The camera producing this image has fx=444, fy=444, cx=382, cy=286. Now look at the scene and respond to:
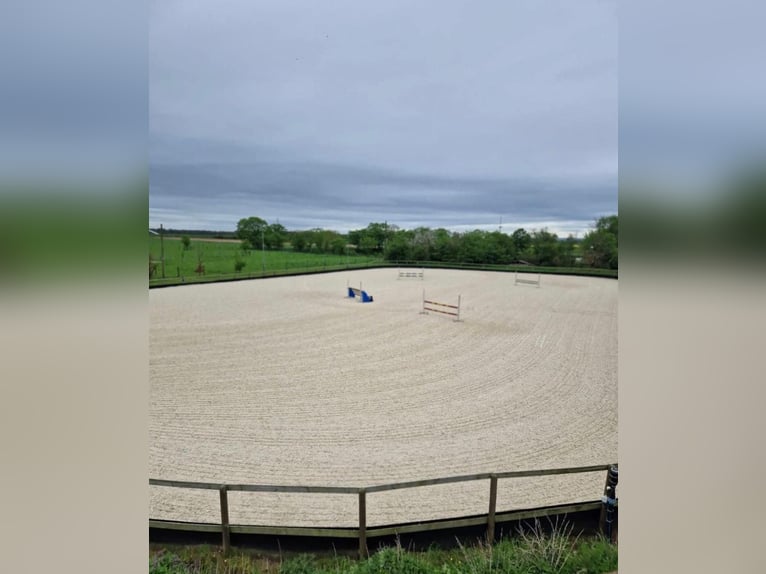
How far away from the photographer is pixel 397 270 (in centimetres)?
2025

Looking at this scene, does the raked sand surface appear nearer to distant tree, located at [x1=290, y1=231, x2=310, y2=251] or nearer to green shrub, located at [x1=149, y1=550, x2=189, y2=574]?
green shrub, located at [x1=149, y1=550, x2=189, y2=574]

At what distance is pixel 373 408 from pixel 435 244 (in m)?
17.1

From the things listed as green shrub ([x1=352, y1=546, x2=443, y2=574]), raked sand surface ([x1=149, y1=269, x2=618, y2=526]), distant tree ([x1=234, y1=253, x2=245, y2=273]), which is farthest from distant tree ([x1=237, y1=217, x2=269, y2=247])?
green shrub ([x1=352, y1=546, x2=443, y2=574])

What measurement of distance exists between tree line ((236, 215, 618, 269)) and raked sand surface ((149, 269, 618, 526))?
7.98m

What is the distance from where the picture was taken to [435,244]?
20797 mm

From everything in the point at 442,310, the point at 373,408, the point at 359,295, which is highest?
the point at 359,295

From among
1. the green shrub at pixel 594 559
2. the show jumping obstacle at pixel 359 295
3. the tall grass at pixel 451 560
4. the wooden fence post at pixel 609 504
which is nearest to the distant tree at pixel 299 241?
the show jumping obstacle at pixel 359 295

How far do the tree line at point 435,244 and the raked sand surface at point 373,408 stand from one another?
7.98 m

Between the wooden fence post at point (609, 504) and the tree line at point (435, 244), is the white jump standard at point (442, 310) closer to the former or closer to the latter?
the wooden fence post at point (609, 504)

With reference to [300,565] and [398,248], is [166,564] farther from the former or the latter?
[398,248]

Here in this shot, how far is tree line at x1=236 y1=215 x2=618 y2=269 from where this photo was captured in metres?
16.5

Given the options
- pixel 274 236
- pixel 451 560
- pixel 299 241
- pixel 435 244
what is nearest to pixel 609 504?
pixel 451 560
